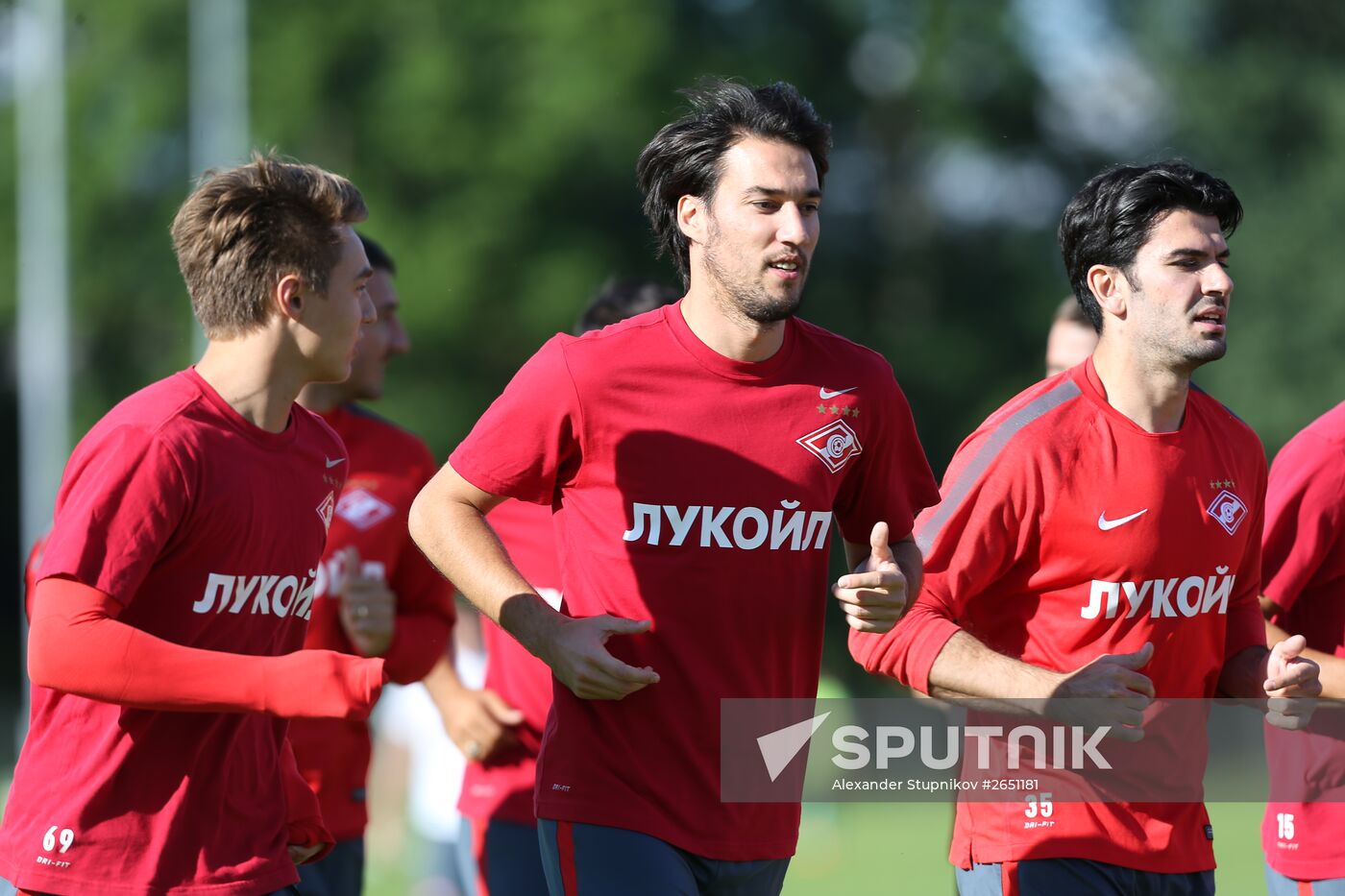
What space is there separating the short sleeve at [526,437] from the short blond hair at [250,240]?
559 millimetres

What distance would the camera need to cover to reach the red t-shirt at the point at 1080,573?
4793 millimetres

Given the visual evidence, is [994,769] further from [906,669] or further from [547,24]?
[547,24]

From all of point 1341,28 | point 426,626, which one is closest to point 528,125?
point 1341,28

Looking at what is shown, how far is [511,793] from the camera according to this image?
625 cm

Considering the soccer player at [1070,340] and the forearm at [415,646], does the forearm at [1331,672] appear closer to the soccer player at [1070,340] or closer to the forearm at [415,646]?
the soccer player at [1070,340]

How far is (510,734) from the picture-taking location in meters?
6.24

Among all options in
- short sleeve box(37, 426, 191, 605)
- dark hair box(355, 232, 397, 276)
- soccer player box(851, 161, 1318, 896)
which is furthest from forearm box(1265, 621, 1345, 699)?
dark hair box(355, 232, 397, 276)

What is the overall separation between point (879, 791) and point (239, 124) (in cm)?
2406

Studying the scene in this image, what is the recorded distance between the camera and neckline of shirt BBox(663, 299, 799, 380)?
459 centimetres

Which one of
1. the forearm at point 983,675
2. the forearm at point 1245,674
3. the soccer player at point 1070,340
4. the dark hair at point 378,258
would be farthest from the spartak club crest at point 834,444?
the dark hair at point 378,258

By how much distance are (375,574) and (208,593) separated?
7.02 feet

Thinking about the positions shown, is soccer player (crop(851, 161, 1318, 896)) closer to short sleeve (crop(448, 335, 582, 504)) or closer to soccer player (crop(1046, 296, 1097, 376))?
short sleeve (crop(448, 335, 582, 504))

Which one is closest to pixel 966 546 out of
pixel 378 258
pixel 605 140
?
pixel 378 258

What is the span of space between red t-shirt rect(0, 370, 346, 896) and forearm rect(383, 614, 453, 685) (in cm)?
179
